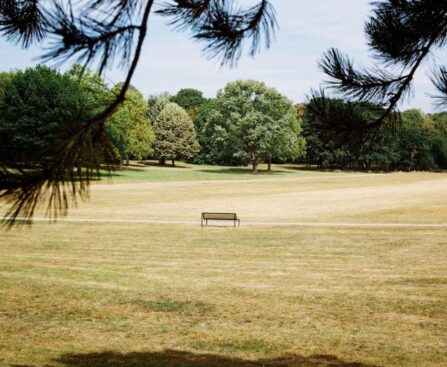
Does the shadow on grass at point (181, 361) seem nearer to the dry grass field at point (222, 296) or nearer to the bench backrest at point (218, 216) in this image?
the dry grass field at point (222, 296)

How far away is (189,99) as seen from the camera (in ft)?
422

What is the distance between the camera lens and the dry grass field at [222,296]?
9055 mm

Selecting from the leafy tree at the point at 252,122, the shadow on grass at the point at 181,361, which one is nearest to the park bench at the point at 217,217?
the shadow on grass at the point at 181,361

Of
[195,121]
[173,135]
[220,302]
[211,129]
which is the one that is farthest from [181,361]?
[195,121]

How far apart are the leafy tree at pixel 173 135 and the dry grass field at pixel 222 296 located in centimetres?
6729

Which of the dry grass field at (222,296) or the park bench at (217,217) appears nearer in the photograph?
the dry grass field at (222,296)

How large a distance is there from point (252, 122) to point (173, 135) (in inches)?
801

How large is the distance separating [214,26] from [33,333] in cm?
866

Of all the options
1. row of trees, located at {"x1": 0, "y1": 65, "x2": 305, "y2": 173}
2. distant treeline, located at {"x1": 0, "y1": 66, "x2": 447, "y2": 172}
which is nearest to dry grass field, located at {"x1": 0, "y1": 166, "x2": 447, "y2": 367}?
distant treeline, located at {"x1": 0, "y1": 66, "x2": 447, "y2": 172}

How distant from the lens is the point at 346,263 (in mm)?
16922

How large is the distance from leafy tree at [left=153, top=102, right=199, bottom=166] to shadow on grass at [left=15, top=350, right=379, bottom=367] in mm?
83385

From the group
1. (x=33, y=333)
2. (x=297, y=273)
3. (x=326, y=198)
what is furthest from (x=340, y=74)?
(x=326, y=198)

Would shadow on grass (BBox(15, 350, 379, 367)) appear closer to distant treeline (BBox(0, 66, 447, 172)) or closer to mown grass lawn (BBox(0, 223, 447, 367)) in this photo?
mown grass lawn (BBox(0, 223, 447, 367))

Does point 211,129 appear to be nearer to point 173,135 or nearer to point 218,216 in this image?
point 173,135
